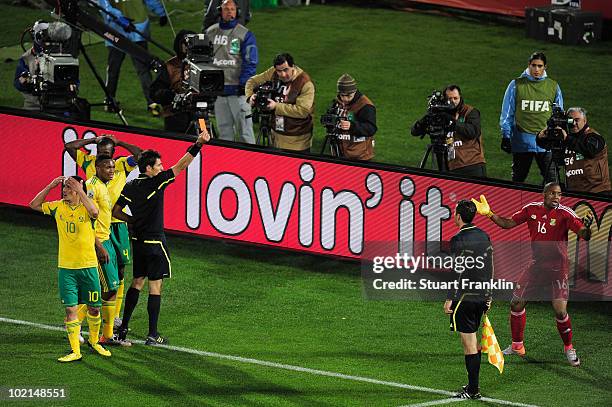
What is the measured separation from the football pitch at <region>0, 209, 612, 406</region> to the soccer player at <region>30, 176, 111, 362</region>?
0.65 m

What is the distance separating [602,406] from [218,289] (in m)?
5.13

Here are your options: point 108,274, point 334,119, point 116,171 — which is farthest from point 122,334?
point 334,119

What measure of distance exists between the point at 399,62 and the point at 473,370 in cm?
1307

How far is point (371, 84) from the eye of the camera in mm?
24031

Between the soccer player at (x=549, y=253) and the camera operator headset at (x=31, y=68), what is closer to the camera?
the soccer player at (x=549, y=253)

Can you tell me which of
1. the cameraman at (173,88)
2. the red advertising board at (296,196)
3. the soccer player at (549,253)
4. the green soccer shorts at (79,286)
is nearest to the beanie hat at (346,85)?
the red advertising board at (296,196)

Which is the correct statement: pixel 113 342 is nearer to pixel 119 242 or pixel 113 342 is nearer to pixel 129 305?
pixel 129 305

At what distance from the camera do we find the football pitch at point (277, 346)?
13.0 meters

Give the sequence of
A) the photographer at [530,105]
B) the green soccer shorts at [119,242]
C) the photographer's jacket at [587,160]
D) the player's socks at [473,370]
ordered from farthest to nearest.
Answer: the photographer at [530,105], the photographer's jacket at [587,160], the green soccer shorts at [119,242], the player's socks at [473,370]

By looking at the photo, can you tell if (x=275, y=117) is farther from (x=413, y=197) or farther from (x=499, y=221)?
(x=499, y=221)

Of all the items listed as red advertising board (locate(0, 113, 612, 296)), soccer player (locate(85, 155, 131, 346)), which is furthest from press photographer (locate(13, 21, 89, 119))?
soccer player (locate(85, 155, 131, 346))

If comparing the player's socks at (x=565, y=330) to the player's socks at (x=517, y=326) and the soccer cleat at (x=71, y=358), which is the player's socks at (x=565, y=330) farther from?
the soccer cleat at (x=71, y=358)

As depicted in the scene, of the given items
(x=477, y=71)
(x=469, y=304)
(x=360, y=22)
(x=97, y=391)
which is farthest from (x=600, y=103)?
(x=97, y=391)

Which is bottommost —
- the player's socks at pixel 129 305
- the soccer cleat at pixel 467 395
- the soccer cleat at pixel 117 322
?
the soccer cleat at pixel 117 322
